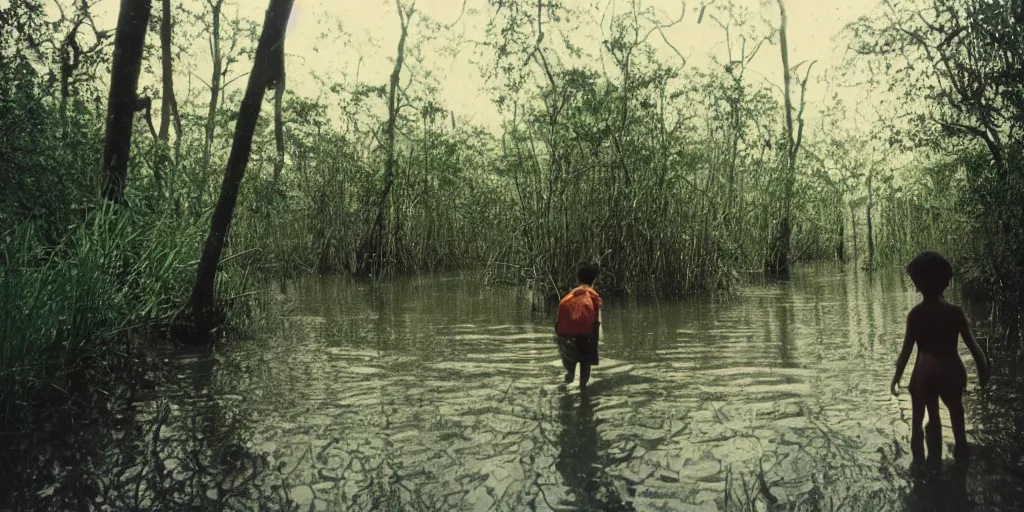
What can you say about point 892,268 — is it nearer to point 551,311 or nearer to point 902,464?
point 551,311

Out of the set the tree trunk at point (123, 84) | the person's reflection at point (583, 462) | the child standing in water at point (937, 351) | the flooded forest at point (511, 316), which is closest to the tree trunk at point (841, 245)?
the flooded forest at point (511, 316)

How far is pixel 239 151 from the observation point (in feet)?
26.3

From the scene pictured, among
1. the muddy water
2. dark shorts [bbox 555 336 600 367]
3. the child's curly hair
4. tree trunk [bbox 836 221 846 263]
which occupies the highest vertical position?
tree trunk [bbox 836 221 846 263]

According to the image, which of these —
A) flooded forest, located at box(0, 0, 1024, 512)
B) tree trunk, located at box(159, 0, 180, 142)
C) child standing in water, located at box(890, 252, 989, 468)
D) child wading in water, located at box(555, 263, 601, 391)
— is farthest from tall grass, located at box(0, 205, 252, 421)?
tree trunk, located at box(159, 0, 180, 142)

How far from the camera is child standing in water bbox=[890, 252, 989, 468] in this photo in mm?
3957

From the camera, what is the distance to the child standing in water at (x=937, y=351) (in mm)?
3957

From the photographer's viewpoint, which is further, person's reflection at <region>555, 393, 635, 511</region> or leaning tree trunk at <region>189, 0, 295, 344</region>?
leaning tree trunk at <region>189, 0, 295, 344</region>

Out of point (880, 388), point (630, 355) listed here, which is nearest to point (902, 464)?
point (880, 388)

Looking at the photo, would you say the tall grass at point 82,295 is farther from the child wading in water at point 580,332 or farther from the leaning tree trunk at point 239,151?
the child wading in water at point 580,332

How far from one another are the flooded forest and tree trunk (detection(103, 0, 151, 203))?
1.1 inches

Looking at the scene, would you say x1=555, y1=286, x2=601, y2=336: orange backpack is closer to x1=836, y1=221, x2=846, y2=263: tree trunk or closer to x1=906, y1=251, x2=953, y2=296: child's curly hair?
x1=906, y1=251, x2=953, y2=296: child's curly hair

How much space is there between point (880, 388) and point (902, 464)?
1998 millimetres

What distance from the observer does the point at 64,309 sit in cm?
572

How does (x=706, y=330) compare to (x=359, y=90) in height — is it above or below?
below
